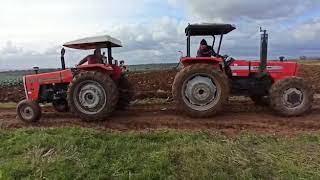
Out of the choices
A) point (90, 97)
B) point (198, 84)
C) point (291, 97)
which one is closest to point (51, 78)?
point (90, 97)

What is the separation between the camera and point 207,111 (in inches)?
486

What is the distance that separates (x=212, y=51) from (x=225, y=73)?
2.29 ft

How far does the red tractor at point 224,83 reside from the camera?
12312 mm

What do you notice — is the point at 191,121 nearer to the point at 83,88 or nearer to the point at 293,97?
the point at 293,97

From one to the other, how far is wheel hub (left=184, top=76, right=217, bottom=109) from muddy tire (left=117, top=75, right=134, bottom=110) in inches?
85.0

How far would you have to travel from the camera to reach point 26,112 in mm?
12836

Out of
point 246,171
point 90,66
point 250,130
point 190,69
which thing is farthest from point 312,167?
point 90,66

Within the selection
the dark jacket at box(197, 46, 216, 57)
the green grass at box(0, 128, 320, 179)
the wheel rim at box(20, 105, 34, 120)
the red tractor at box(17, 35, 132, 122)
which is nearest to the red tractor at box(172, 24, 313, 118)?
the dark jacket at box(197, 46, 216, 57)

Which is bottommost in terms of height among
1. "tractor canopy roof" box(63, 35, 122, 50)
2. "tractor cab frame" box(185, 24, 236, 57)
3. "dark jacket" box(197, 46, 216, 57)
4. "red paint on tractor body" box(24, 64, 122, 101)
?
"red paint on tractor body" box(24, 64, 122, 101)

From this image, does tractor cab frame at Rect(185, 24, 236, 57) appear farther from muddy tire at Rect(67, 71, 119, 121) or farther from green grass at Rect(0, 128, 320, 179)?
green grass at Rect(0, 128, 320, 179)

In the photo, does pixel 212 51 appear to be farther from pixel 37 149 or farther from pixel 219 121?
pixel 37 149

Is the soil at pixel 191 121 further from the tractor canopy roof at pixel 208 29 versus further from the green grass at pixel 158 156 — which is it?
the tractor canopy roof at pixel 208 29

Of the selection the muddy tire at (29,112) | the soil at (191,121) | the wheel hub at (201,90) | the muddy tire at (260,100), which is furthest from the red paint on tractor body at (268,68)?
the muddy tire at (29,112)

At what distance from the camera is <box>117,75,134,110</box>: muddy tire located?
13750mm
